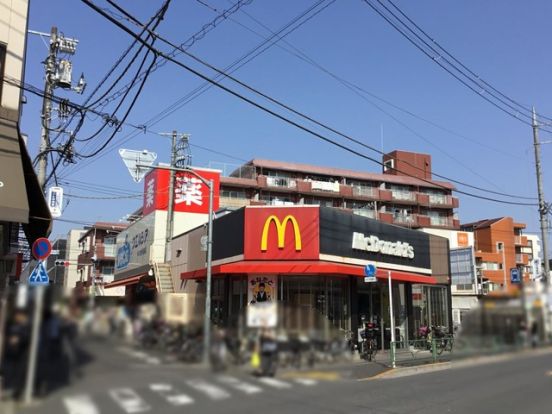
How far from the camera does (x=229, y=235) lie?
2214cm

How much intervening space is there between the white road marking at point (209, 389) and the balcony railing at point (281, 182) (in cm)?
5379

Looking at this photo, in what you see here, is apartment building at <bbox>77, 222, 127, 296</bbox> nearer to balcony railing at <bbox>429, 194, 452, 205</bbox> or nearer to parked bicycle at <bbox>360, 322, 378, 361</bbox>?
balcony railing at <bbox>429, 194, 452, 205</bbox>

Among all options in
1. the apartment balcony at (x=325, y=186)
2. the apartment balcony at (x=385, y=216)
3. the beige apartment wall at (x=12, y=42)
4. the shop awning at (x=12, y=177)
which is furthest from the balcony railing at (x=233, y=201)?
the beige apartment wall at (x=12, y=42)

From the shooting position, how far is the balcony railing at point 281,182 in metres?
55.9

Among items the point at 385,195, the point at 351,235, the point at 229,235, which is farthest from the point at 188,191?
the point at 385,195

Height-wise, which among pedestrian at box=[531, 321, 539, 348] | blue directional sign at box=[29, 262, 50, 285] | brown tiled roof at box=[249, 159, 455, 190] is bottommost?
pedestrian at box=[531, 321, 539, 348]

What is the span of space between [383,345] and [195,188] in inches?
624

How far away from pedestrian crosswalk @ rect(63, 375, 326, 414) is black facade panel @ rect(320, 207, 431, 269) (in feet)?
60.5

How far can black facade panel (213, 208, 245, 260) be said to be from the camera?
21.3 meters

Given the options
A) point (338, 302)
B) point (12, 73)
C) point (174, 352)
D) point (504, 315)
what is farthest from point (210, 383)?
point (338, 302)

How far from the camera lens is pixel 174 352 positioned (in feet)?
6.55

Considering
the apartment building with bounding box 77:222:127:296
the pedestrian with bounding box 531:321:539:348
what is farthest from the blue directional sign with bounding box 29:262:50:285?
the apartment building with bounding box 77:222:127:296

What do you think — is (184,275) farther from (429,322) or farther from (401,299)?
(429,322)

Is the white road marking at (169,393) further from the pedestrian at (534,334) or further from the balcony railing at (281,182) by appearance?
the balcony railing at (281,182)
